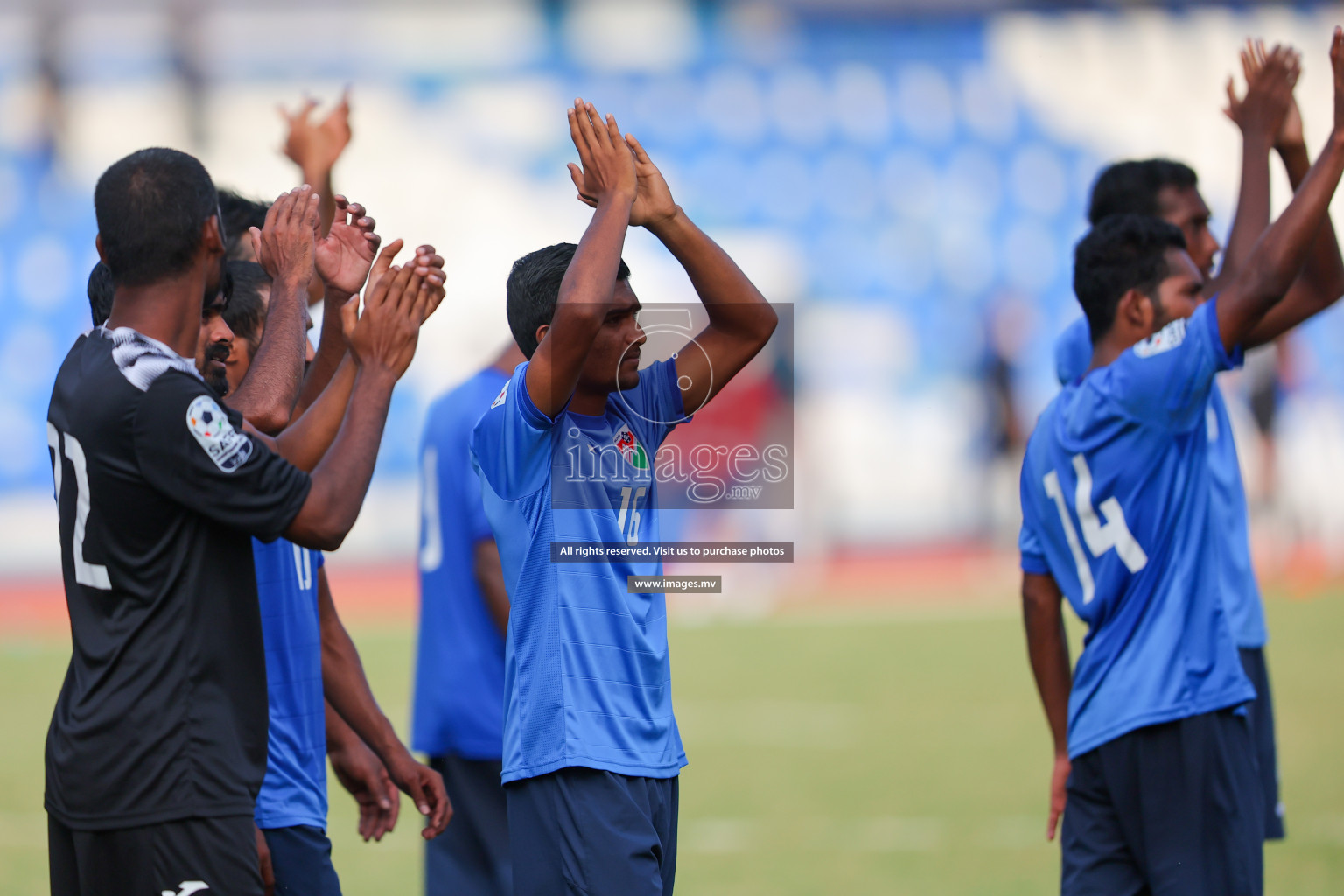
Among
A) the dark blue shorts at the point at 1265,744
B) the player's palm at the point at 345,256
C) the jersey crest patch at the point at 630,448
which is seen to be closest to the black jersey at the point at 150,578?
the player's palm at the point at 345,256

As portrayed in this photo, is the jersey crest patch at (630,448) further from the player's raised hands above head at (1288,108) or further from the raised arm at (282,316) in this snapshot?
the player's raised hands above head at (1288,108)

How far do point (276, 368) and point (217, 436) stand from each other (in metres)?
0.37

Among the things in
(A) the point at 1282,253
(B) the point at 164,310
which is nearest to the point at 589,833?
(B) the point at 164,310

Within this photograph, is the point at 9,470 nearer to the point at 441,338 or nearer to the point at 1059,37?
the point at 441,338

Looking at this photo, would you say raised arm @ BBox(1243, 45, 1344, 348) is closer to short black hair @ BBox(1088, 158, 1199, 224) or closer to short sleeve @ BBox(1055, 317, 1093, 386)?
short black hair @ BBox(1088, 158, 1199, 224)

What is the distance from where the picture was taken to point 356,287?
301cm

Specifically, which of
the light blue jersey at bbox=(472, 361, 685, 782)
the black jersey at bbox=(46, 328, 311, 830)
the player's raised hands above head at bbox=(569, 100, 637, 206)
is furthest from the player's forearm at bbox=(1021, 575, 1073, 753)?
the black jersey at bbox=(46, 328, 311, 830)

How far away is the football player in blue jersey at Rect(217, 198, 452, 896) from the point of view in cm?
282

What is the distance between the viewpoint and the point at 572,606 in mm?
2867

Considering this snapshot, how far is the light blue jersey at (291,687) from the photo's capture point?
125 inches

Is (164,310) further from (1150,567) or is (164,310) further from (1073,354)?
(1073,354)

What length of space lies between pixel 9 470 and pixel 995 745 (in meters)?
17.7

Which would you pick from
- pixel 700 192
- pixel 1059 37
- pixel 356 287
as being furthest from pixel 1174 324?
pixel 1059 37

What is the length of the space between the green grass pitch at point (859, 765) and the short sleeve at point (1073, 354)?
233 cm
